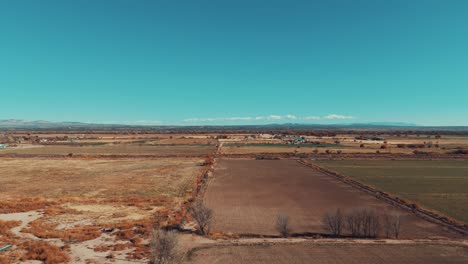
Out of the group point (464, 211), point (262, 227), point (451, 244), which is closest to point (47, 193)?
point (262, 227)

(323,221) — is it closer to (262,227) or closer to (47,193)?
(262,227)

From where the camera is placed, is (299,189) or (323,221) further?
(299,189)

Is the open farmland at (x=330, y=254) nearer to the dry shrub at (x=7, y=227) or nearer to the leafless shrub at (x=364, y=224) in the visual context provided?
the leafless shrub at (x=364, y=224)

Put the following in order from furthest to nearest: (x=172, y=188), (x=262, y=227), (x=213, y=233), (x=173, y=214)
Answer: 1. (x=172, y=188)
2. (x=173, y=214)
3. (x=262, y=227)
4. (x=213, y=233)

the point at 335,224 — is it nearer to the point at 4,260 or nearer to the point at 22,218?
the point at 4,260

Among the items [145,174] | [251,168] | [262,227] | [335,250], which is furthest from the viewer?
[251,168]
